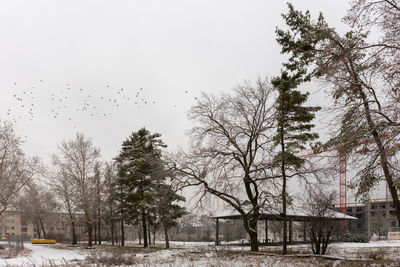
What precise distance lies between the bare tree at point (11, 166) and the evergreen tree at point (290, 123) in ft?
72.5

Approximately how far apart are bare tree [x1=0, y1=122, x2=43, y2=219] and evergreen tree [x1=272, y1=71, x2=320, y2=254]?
22.1 m

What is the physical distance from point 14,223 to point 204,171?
457 feet

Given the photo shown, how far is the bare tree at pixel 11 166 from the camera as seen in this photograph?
28078 millimetres

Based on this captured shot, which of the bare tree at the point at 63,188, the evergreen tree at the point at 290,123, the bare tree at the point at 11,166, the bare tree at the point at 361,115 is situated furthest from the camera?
the bare tree at the point at 63,188

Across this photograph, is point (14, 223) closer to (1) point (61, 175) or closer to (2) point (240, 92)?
(1) point (61, 175)

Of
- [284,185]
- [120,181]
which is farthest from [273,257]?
[120,181]

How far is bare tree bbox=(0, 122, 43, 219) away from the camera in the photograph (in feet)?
92.1

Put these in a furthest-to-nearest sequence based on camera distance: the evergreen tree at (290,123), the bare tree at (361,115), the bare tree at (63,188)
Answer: the bare tree at (63,188) → the evergreen tree at (290,123) → the bare tree at (361,115)

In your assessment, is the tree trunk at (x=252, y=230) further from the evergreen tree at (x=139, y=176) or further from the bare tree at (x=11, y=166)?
the bare tree at (x=11, y=166)

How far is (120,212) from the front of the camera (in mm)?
37656

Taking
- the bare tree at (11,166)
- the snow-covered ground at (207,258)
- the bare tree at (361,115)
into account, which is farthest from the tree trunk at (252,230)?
the bare tree at (11,166)

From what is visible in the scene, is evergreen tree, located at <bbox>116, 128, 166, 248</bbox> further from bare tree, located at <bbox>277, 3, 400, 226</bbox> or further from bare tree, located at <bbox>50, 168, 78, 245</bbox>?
bare tree, located at <bbox>277, 3, 400, 226</bbox>

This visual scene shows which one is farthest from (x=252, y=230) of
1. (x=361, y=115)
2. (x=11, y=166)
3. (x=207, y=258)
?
(x=11, y=166)

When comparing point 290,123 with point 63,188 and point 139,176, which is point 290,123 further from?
point 63,188
